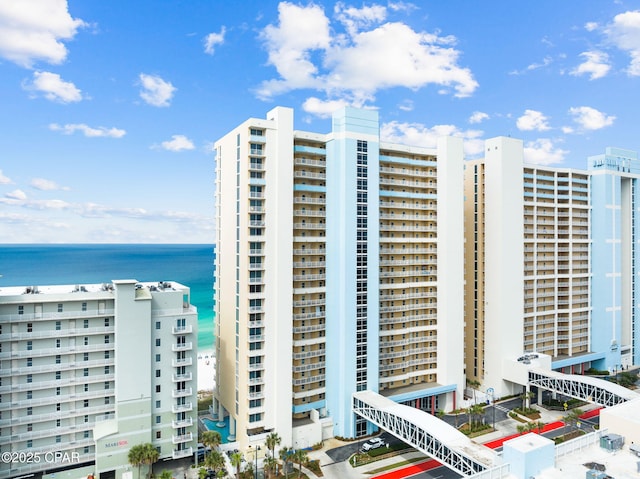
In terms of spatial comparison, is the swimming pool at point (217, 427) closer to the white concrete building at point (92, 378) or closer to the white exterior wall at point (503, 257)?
the white concrete building at point (92, 378)

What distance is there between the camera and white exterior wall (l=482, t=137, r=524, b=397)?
6988 cm

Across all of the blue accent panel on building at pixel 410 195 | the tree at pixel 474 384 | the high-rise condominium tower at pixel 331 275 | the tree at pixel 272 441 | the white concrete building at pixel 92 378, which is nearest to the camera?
the white concrete building at pixel 92 378

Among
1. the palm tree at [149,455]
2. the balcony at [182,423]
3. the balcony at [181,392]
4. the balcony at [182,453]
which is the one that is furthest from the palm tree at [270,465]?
the palm tree at [149,455]

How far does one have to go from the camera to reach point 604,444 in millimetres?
33375

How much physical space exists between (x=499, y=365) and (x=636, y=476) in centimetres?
4156

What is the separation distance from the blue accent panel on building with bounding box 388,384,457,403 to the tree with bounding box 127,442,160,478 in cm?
2972

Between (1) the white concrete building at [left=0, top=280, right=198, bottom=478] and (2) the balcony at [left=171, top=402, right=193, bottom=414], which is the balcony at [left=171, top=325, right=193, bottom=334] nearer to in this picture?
(1) the white concrete building at [left=0, top=280, right=198, bottom=478]

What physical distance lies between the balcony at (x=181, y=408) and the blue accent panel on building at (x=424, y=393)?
25952mm

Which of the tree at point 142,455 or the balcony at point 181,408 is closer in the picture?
the tree at point 142,455

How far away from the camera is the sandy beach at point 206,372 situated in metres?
79.2

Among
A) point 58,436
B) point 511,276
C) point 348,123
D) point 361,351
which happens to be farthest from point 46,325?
point 511,276

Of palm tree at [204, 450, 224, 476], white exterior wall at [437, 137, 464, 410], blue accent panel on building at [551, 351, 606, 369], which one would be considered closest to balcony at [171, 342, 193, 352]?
palm tree at [204, 450, 224, 476]

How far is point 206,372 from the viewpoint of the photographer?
285 ft

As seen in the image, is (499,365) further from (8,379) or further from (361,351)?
(8,379)
